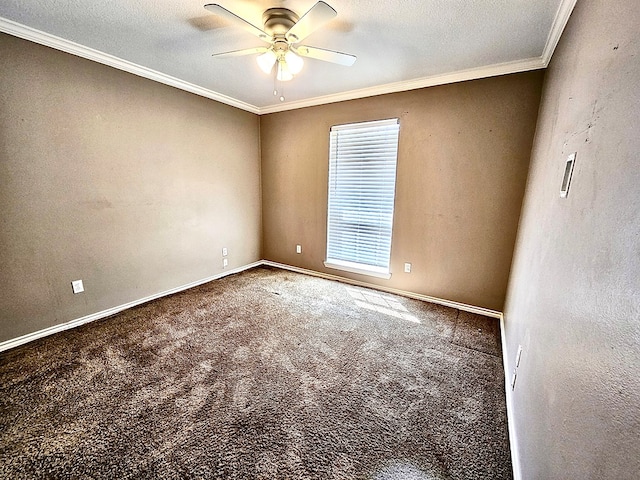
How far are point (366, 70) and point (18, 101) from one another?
9.32 ft

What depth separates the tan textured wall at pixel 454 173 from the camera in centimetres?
256

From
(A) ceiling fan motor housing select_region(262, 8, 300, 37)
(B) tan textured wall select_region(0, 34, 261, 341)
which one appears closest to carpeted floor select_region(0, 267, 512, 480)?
(B) tan textured wall select_region(0, 34, 261, 341)

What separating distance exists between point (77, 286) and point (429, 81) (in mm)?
3922

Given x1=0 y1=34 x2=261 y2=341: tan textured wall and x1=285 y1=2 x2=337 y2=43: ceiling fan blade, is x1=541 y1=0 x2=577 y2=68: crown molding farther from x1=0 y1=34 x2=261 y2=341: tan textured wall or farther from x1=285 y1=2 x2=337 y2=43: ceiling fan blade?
x1=0 y1=34 x2=261 y2=341: tan textured wall

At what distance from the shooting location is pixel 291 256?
14.0ft

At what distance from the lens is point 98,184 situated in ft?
8.46

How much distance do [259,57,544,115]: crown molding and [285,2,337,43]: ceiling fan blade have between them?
155 centimetres

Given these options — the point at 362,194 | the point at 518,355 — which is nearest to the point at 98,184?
the point at 362,194

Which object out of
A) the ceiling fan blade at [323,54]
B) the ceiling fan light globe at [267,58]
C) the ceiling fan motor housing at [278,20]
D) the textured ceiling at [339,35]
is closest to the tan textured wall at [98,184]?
the textured ceiling at [339,35]

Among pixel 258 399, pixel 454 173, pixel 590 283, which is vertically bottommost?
pixel 258 399

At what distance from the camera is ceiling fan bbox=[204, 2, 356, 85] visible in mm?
1571

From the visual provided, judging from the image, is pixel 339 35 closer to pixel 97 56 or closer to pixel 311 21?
pixel 311 21

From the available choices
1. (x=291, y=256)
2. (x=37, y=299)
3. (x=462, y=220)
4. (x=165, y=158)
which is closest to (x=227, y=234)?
(x=291, y=256)

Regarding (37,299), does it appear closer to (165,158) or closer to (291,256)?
(165,158)
